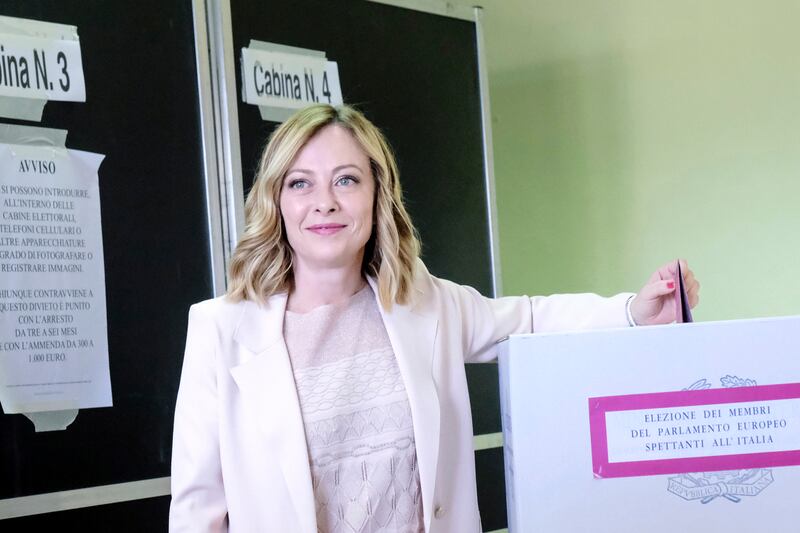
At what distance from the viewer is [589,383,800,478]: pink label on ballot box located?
3.70ft

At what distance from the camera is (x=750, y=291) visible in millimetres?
3061

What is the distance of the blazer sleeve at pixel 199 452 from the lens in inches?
60.2

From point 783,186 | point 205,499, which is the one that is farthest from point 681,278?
point 783,186

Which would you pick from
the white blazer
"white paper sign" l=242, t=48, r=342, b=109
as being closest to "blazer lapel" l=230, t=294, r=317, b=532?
the white blazer

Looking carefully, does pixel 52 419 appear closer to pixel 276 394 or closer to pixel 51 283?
pixel 51 283

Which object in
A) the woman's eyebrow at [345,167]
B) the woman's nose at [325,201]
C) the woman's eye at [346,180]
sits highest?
the woman's eyebrow at [345,167]

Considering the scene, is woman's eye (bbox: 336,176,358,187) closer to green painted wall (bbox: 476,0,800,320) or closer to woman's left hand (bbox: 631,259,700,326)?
woman's left hand (bbox: 631,259,700,326)

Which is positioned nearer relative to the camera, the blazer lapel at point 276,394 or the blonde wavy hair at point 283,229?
the blazer lapel at point 276,394

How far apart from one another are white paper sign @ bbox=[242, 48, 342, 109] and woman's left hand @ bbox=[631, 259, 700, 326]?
46.9 inches

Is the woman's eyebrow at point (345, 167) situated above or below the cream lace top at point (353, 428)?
above

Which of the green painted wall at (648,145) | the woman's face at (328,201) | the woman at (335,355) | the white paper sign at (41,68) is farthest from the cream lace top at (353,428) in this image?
the green painted wall at (648,145)

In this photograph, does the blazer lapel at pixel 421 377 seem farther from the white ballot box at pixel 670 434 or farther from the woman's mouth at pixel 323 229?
the white ballot box at pixel 670 434

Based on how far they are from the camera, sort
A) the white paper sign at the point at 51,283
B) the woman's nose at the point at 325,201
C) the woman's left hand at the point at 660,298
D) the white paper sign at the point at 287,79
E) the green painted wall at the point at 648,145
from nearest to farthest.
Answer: the woman's left hand at the point at 660,298
the woman's nose at the point at 325,201
the white paper sign at the point at 51,283
the white paper sign at the point at 287,79
the green painted wall at the point at 648,145

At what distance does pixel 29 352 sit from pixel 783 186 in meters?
2.27
